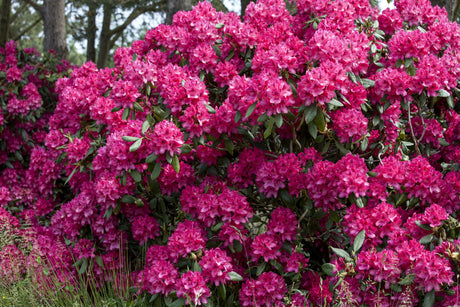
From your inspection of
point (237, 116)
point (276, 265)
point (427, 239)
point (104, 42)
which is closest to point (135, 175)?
point (237, 116)

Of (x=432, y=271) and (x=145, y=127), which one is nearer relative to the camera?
(x=432, y=271)

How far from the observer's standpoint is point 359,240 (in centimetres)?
219

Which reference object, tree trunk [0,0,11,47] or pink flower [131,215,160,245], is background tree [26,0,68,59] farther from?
pink flower [131,215,160,245]

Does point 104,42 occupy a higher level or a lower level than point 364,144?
higher

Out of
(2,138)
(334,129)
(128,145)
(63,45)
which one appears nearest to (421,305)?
(334,129)

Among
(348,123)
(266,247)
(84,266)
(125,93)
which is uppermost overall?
(125,93)

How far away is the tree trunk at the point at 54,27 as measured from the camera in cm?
569

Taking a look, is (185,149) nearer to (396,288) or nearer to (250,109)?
(250,109)

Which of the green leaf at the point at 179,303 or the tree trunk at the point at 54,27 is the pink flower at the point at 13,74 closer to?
the tree trunk at the point at 54,27

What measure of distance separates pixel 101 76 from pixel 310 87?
180 cm

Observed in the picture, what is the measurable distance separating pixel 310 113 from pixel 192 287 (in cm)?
103

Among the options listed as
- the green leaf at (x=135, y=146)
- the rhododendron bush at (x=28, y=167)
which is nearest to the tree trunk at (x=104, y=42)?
the rhododendron bush at (x=28, y=167)

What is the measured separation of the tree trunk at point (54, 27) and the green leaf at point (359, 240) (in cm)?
465

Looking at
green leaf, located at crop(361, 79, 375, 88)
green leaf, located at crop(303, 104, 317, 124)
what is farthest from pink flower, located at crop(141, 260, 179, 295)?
green leaf, located at crop(361, 79, 375, 88)
